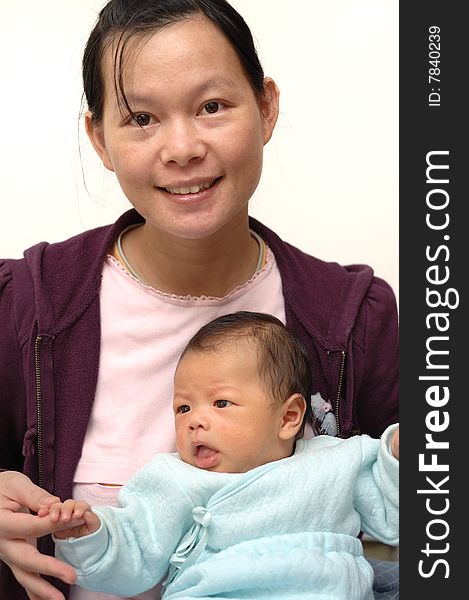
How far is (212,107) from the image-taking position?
1407 millimetres

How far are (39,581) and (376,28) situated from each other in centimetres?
146

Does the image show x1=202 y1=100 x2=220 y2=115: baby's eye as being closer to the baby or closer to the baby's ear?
the baby

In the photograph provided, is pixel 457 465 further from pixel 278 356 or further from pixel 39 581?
pixel 39 581

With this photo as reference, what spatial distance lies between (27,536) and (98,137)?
1.94 feet

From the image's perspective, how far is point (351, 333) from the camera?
1596 millimetres

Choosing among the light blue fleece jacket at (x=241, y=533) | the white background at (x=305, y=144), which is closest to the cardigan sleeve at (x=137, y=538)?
the light blue fleece jacket at (x=241, y=533)

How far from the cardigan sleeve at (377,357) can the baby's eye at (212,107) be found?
1.34 ft

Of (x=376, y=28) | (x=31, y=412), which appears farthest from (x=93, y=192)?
(x=31, y=412)

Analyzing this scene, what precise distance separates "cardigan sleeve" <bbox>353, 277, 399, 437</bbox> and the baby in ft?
0.68

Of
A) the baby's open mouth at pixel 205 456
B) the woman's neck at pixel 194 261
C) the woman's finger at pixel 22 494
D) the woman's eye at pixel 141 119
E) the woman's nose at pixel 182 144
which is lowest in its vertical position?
the woman's finger at pixel 22 494

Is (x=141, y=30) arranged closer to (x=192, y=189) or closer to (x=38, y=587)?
(x=192, y=189)

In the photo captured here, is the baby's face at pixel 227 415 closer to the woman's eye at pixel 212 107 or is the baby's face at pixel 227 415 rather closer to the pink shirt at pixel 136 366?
the pink shirt at pixel 136 366

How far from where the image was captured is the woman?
1.39 meters

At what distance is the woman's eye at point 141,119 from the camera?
4.62ft
